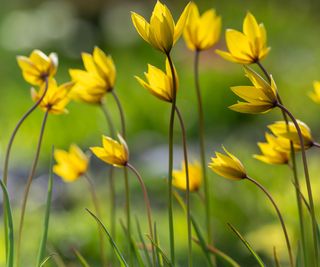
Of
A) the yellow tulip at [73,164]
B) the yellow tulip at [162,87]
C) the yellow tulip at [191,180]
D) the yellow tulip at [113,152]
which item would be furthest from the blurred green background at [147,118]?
the yellow tulip at [162,87]

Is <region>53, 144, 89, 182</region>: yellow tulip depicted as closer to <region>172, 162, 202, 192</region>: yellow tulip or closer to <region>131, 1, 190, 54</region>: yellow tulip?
<region>172, 162, 202, 192</region>: yellow tulip

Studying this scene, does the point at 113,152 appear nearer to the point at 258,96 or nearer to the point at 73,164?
the point at 258,96

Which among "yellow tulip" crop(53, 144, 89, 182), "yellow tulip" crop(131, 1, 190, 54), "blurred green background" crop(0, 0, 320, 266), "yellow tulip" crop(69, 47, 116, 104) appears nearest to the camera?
"yellow tulip" crop(131, 1, 190, 54)

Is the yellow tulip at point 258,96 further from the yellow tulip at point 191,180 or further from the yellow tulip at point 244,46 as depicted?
the yellow tulip at point 191,180

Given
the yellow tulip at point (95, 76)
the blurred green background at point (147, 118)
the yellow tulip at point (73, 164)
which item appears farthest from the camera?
the blurred green background at point (147, 118)

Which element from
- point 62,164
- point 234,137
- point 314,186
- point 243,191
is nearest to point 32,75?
point 62,164

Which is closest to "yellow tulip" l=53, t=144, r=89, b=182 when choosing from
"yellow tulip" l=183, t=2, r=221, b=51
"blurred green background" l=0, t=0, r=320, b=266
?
"blurred green background" l=0, t=0, r=320, b=266

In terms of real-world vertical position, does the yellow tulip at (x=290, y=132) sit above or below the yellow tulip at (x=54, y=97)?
below
